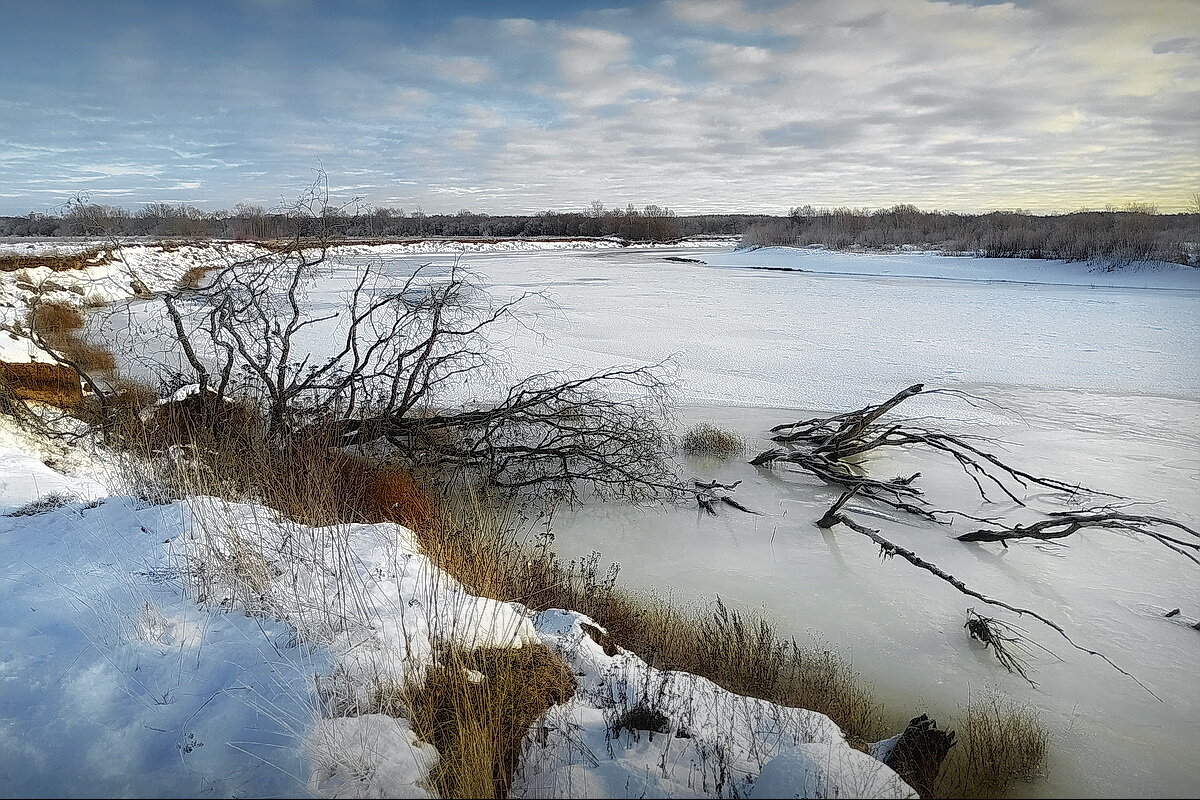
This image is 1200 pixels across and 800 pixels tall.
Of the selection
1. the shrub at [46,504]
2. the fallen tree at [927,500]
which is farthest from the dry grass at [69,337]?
the fallen tree at [927,500]

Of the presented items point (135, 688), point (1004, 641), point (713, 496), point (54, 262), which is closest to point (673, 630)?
point (1004, 641)

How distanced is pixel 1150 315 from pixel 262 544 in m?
24.4

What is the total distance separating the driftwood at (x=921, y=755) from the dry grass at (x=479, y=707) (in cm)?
171

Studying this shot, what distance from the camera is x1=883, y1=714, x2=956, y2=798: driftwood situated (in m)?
3.20

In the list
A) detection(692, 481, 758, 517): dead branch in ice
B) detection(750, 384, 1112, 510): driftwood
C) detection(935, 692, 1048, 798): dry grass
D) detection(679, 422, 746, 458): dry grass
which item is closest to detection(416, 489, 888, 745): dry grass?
detection(935, 692, 1048, 798): dry grass

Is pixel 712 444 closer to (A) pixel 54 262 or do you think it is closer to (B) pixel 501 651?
(B) pixel 501 651

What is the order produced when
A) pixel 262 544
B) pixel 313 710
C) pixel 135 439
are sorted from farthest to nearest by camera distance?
pixel 135 439, pixel 262 544, pixel 313 710

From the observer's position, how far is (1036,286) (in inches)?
1153

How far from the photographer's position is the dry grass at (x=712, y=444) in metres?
8.52

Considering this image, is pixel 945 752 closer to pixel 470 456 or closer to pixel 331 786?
pixel 331 786

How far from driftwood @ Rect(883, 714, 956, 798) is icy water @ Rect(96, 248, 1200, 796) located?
49 cm

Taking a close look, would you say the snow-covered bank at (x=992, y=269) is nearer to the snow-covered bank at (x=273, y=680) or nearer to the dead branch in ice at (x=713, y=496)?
the dead branch in ice at (x=713, y=496)

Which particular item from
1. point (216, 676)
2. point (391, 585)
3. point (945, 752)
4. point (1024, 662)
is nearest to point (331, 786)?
point (216, 676)

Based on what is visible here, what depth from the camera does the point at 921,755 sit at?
10.8ft
